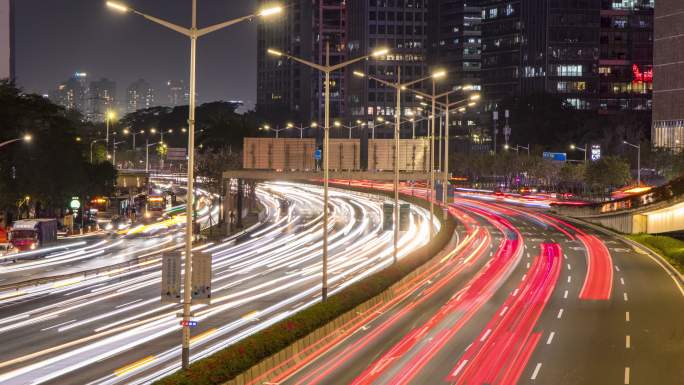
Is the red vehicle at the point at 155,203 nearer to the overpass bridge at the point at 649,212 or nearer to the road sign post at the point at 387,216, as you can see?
the road sign post at the point at 387,216

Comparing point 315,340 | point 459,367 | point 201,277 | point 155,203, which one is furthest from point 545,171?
point 201,277

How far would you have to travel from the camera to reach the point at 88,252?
73938mm

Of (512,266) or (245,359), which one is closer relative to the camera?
(245,359)

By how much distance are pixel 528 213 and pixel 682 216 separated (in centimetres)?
3056

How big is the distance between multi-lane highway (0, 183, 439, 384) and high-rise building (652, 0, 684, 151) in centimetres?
6888

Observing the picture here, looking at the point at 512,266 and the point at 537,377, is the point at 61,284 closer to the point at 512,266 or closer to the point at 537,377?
the point at 512,266

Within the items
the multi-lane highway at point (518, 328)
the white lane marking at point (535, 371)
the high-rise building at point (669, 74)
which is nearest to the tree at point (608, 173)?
the high-rise building at point (669, 74)

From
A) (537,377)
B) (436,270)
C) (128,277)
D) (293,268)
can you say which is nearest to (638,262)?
(436,270)

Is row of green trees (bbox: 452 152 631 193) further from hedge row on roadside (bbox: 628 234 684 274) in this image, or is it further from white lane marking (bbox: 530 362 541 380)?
white lane marking (bbox: 530 362 541 380)

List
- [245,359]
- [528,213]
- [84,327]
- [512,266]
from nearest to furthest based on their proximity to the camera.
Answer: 1. [245,359]
2. [84,327]
3. [512,266]
4. [528,213]

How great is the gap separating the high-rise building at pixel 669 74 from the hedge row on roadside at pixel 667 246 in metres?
67.5

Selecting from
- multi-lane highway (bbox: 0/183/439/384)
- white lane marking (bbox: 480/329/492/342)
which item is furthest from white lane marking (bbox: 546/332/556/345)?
multi-lane highway (bbox: 0/183/439/384)

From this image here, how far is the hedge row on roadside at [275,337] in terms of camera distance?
25719mm

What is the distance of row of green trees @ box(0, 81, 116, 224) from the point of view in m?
84.4
